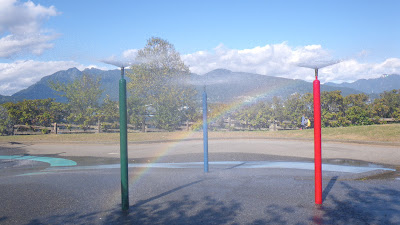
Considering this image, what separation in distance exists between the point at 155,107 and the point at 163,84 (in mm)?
1818

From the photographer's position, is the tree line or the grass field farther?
the tree line

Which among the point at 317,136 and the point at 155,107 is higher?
the point at 155,107

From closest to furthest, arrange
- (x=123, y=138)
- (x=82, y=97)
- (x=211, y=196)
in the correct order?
(x=123, y=138)
(x=211, y=196)
(x=82, y=97)

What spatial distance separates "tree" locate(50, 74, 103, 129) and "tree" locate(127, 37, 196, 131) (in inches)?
119

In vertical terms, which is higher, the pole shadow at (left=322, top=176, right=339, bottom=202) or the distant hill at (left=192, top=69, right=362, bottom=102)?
the distant hill at (left=192, top=69, right=362, bottom=102)

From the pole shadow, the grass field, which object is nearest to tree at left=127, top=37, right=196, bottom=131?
the grass field

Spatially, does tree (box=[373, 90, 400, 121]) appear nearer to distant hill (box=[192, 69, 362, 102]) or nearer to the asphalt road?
distant hill (box=[192, 69, 362, 102])

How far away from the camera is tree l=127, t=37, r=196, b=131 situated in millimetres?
22994

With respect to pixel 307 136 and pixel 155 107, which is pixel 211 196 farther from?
pixel 155 107

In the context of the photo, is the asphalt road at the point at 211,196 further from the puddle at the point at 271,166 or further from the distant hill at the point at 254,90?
the distant hill at the point at 254,90

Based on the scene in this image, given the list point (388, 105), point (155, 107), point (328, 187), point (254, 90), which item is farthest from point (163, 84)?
point (328, 187)

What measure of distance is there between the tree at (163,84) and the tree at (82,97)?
3020 millimetres

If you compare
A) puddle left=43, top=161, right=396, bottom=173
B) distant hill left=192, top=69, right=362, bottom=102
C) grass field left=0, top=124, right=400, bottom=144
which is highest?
distant hill left=192, top=69, right=362, bottom=102

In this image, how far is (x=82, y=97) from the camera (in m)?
23.6
